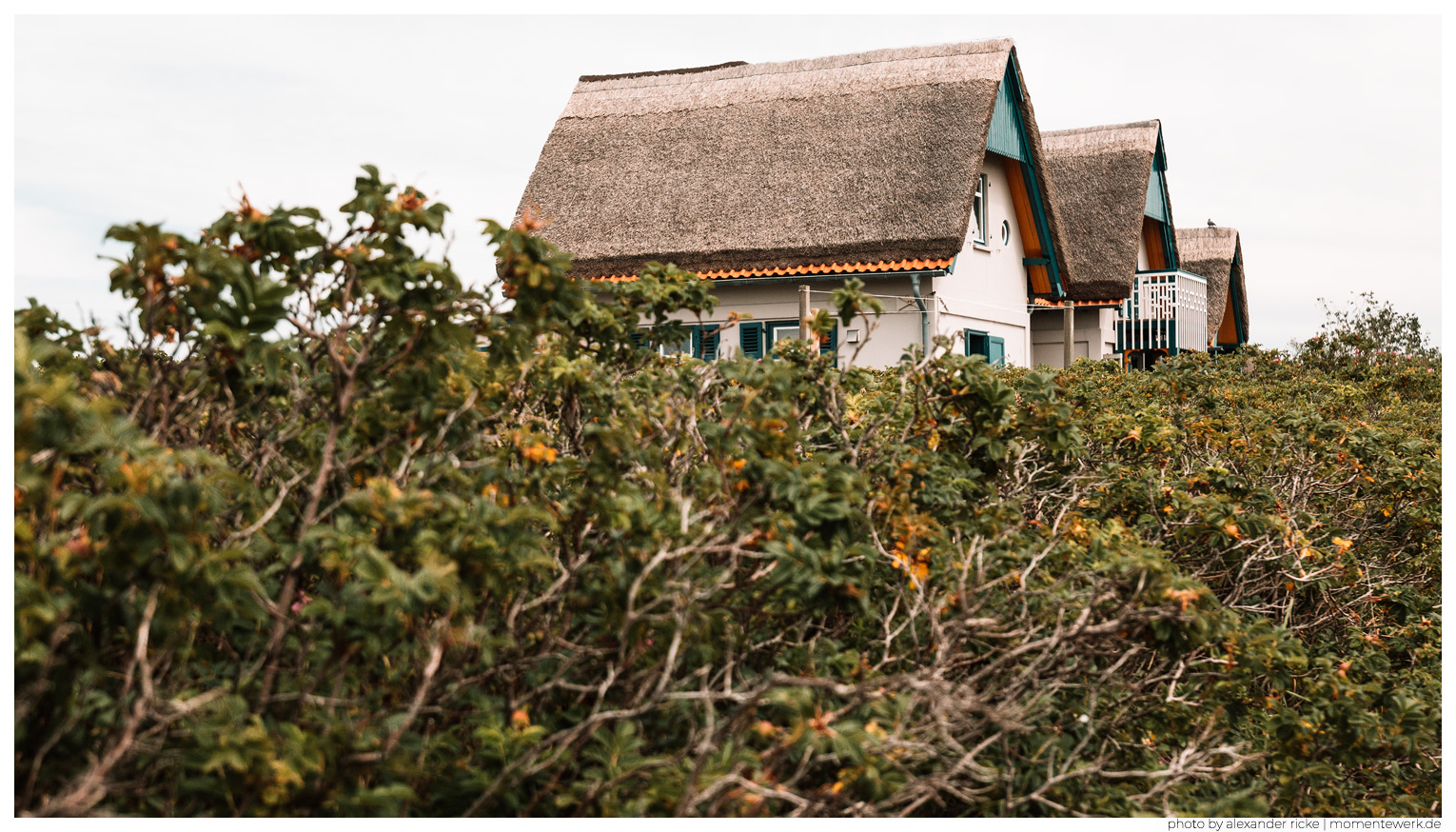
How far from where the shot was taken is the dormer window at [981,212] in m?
17.6

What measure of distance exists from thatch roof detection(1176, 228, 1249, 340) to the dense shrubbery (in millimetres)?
25526

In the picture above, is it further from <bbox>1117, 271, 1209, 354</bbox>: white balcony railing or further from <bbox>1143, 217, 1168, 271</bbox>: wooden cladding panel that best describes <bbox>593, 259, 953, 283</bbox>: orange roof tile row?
<bbox>1143, 217, 1168, 271</bbox>: wooden cladding panel

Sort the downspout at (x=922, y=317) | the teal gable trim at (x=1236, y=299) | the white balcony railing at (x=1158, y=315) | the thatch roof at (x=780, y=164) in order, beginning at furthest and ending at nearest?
the teal gable trim at (x=1236, y=299) < the white balcony railing at (x=1158, y=315) < the thatch roof at (x=780, y=164) < the downspout at (x=922, y=317)

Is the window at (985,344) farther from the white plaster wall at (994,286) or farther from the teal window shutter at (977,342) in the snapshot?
the white plaster wall at (994,286)

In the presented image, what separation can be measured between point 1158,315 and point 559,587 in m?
22.1

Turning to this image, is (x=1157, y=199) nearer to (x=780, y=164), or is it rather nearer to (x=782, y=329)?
(x=780, y=164)

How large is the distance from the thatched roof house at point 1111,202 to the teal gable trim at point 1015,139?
1.90 meters

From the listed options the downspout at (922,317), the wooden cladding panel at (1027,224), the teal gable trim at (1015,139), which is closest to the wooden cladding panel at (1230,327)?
the wooden cladding panel at (1027,224)

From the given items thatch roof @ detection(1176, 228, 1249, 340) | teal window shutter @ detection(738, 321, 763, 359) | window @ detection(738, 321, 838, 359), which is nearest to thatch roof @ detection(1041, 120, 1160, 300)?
thatch roof @ detection(1176, 228, 1249, 340)

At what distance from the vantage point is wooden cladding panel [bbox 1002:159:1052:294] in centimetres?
1886

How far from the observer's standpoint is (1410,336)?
3231 centimetres

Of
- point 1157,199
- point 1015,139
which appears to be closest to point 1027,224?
point 1015,139

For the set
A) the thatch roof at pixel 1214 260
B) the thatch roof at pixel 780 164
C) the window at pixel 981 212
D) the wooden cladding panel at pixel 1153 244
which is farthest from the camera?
the thatch roof at pixel 1214 260

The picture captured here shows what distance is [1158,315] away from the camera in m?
23.2
